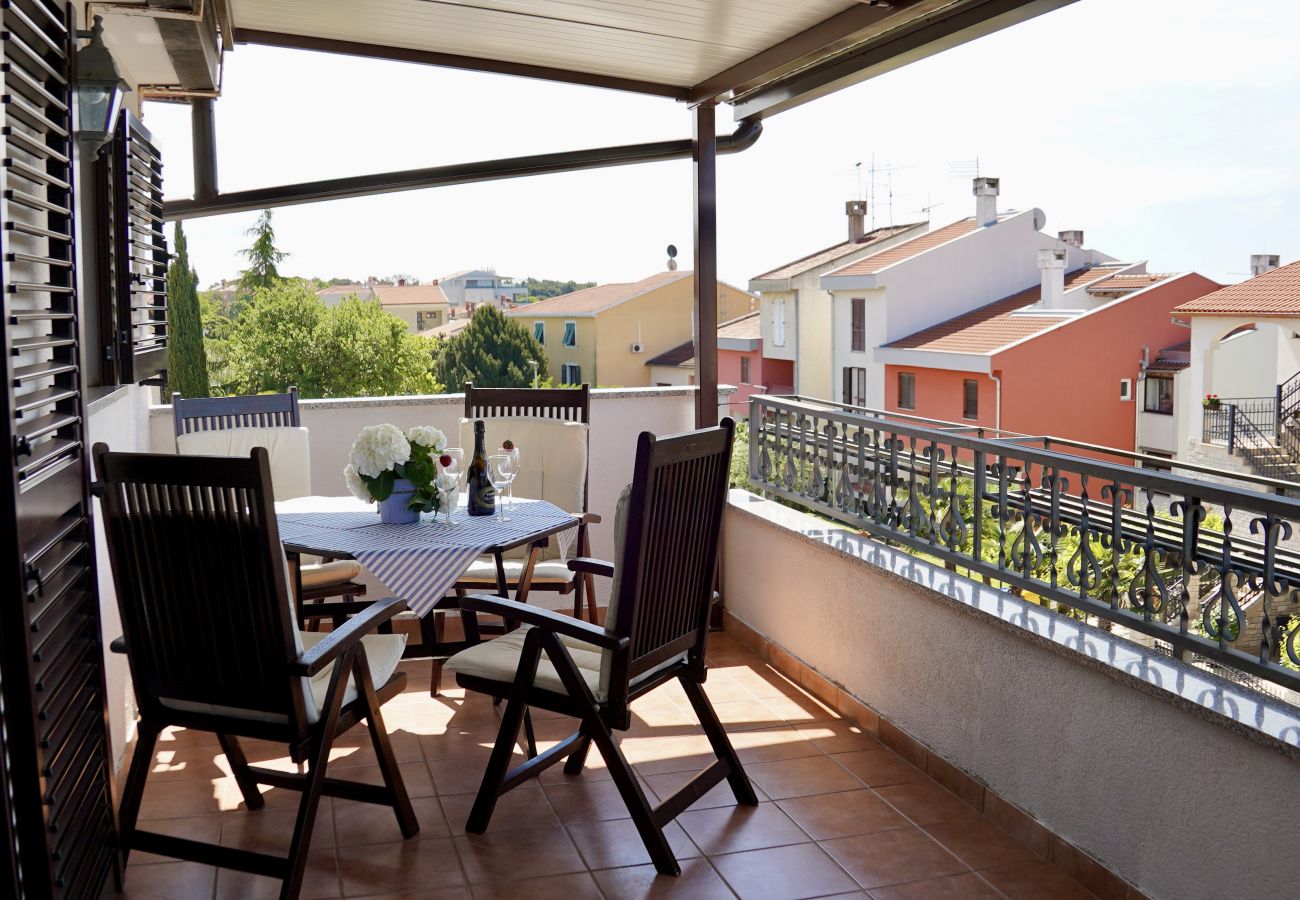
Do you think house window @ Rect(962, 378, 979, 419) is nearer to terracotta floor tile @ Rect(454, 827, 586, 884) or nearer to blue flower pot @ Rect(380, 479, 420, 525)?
blue flower pot @ Rect(380, 479, 420, 525)

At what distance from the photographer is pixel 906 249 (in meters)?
23.4

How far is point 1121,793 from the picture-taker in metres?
2.68

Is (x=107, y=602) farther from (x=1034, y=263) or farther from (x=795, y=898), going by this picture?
(x=1034, y=263)

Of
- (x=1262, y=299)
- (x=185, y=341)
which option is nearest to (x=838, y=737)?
(x=185, y=341)

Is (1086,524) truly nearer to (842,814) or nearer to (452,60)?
(842,814)

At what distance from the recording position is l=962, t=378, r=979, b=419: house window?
2130 centimetres

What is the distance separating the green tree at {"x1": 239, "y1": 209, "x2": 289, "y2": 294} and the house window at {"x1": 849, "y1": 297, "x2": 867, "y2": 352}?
61.9 feet

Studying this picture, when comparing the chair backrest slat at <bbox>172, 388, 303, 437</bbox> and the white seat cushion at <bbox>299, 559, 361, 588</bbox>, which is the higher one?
the chair backrest slat at <bbox>172, 388, 303, 437</bbox>

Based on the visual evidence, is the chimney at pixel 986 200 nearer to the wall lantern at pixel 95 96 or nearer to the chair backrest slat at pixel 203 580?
the wall lantern at pixel 95 96

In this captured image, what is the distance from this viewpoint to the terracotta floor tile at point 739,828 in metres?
3.03

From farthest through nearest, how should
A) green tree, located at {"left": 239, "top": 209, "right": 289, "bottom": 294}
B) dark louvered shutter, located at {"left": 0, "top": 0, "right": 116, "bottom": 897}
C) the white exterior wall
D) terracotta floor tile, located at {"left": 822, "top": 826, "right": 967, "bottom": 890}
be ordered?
green tree, located at {"left": 239, "top": 209, "right": 289, "bottom": 294}, the white exterior wall, terracotta floor tile, located at {"left": 822, "top": 826, "right": 967, "bottom": 890}, dark louvered shutter, located at {"left": 0, "top": 0, "right": 116, "bottom": 897}

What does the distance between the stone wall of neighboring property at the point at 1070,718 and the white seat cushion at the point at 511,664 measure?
1.03m

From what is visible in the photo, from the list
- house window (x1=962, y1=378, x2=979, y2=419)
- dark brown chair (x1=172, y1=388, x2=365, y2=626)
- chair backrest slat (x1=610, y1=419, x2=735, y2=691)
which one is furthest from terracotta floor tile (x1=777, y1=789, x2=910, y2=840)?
house window (x1=962, y1=378, x2=979, y2=419)

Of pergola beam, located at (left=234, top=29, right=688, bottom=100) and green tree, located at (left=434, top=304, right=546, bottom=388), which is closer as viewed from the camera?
pergola beam, located at (left=234, top=29, right=688, bottom=100)
